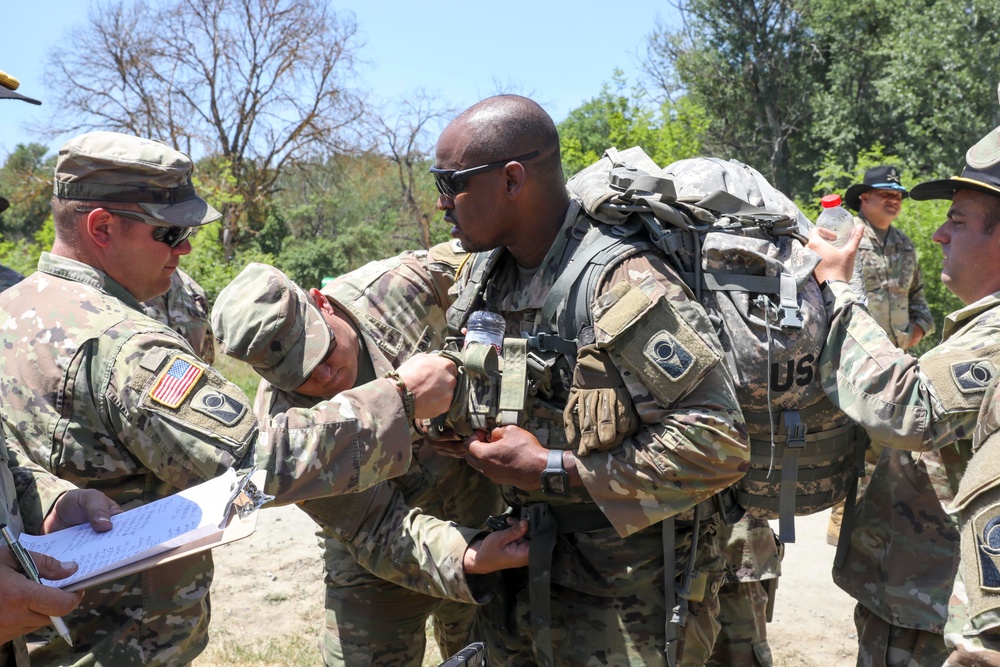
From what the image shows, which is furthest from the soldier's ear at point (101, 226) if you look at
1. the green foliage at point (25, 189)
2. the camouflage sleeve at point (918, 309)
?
the green foliage at point (25, 189)

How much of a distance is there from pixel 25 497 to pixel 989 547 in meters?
2.50

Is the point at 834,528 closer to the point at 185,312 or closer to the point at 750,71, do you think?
the point at 185,312

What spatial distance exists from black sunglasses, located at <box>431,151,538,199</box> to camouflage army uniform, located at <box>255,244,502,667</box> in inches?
32.7

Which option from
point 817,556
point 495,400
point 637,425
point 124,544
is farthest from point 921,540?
point 817,556

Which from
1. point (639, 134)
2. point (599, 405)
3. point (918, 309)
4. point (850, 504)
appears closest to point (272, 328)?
point (599, 405)

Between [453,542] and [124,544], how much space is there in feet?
3.83

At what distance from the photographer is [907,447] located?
9.25 ft

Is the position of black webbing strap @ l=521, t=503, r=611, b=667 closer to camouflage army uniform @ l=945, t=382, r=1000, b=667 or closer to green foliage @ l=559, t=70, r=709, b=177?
camouflage army uniform @ l=945, t=382, r=1000, b=667

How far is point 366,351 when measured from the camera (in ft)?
11.5

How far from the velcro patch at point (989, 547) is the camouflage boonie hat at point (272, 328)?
6.99 ft

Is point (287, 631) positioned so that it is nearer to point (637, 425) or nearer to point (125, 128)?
point (637, 425)

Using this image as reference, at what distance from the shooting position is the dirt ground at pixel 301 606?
499 cm

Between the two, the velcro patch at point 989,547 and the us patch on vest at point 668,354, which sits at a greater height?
the us patch on vest at point 668,354

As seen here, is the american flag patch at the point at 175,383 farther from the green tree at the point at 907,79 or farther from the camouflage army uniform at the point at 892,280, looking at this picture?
the green tree at the point at 907,79
